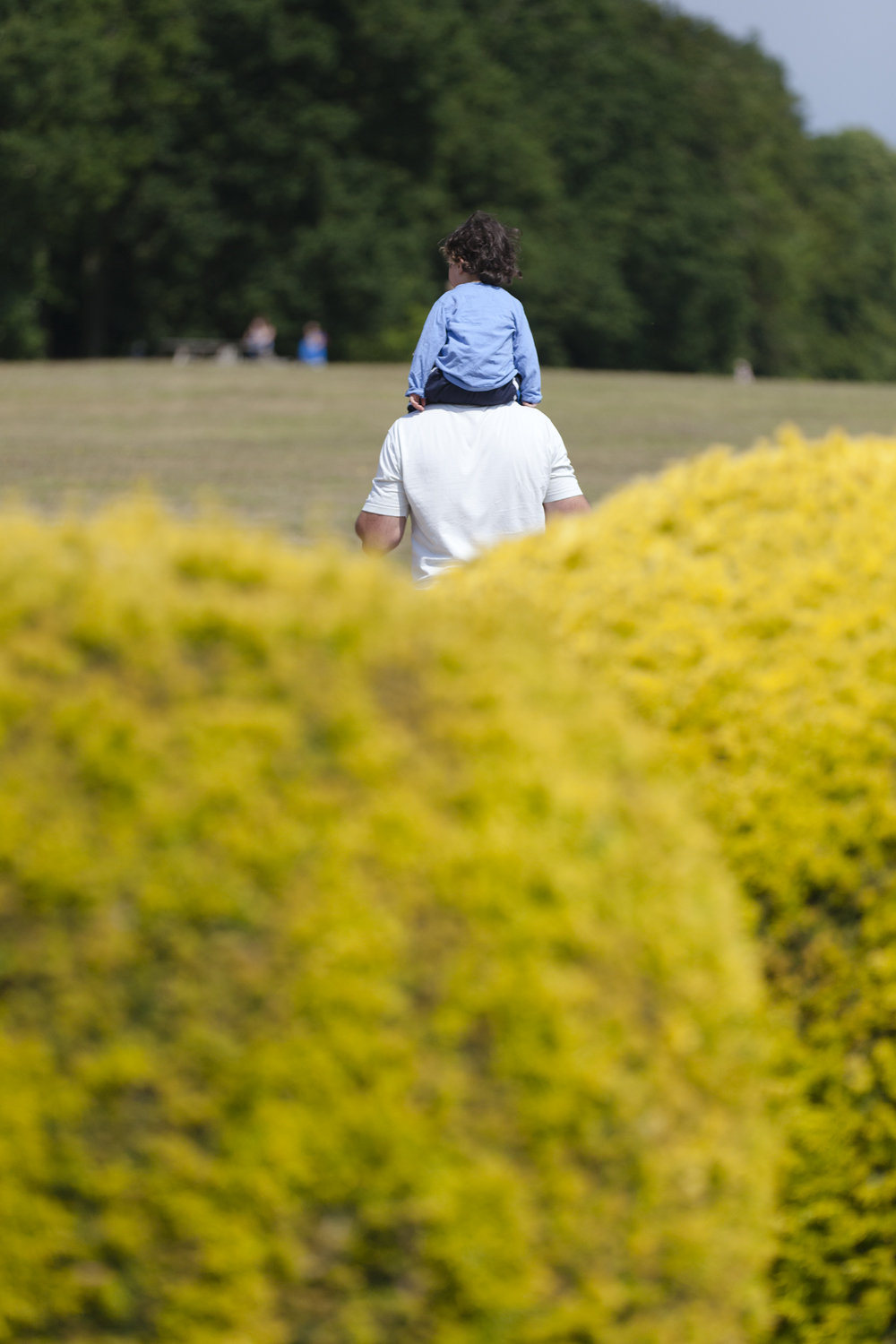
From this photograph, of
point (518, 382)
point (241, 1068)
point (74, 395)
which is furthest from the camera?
point (74, 395)

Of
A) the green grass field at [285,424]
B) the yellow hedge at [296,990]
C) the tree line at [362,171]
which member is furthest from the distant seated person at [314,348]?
the yellow hedge at [296,990]

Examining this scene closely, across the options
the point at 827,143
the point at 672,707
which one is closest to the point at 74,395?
the point at 672,707

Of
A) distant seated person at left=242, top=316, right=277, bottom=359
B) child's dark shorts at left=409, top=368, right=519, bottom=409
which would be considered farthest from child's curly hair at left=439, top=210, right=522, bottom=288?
distant seated person at left=242, top=316, right=277, bottom=359

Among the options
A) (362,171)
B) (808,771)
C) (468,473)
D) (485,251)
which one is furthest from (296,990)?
(362,171)

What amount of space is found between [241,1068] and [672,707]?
3.74 ft

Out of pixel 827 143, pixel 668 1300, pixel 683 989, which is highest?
pixel 827 143

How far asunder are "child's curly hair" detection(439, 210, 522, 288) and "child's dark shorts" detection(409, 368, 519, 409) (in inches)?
15.4

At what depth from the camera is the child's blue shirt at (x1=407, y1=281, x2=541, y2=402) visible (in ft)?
15.0

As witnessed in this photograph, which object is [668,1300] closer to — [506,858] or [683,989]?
[683,989]

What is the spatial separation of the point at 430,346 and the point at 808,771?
242cm

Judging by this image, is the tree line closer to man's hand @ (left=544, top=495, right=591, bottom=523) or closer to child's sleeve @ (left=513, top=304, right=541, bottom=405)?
child's sleeve @ (left=513, top=304, right=541, bottom=405)

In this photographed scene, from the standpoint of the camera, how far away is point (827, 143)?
9912cm

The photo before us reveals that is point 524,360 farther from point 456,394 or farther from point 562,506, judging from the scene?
point 562,506

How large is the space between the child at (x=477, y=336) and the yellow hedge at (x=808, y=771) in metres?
1.72
